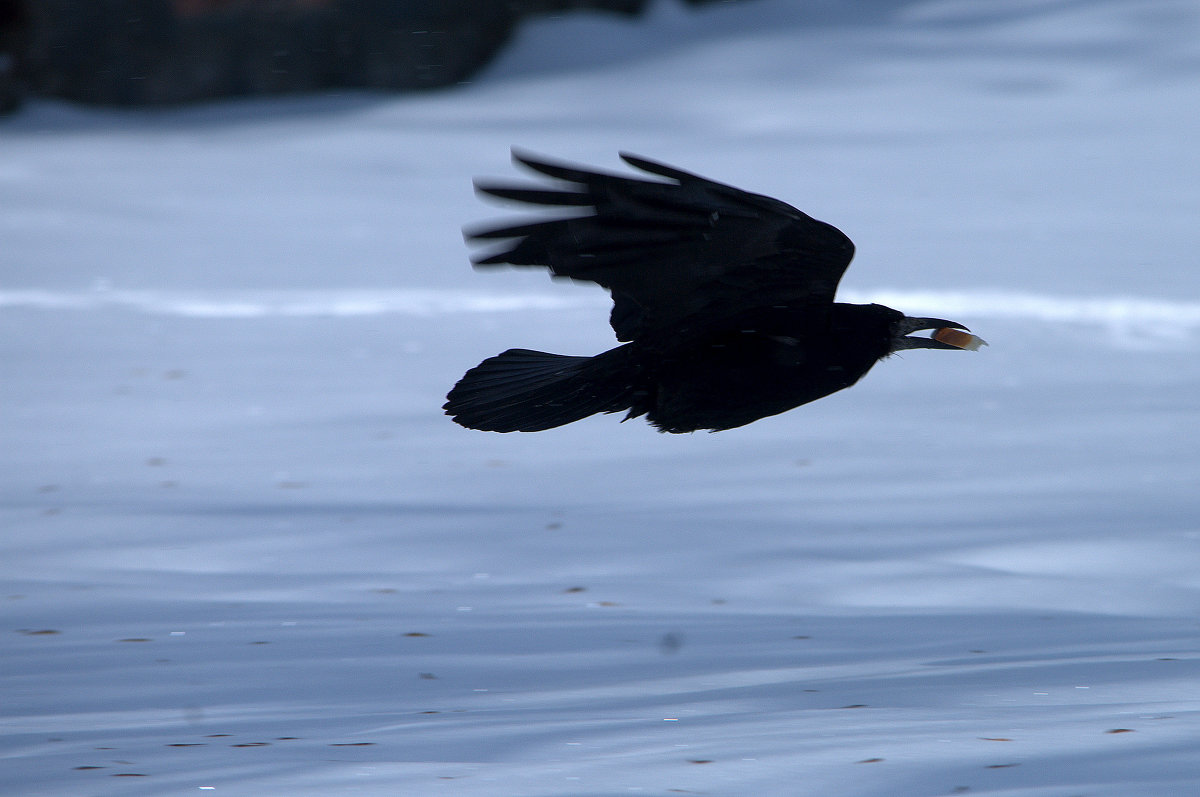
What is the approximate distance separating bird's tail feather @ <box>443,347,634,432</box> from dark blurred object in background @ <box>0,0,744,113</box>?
1039 centimetres

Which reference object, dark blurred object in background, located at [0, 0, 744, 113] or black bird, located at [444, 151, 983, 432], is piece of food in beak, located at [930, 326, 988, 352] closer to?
black bird, located at [444, 151, 983, 432]

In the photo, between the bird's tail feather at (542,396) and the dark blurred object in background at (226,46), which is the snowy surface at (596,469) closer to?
the dark blurred object in background at (226,46)

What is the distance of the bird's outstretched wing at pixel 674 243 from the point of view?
3217mm

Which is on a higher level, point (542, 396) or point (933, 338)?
point (933, 338)

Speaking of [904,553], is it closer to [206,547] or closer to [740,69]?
[206,547]

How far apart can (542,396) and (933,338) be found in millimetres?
1121

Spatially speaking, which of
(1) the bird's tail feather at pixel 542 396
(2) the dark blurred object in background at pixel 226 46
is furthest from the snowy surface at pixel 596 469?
(1) the bird's tail feather at pixel 542 396

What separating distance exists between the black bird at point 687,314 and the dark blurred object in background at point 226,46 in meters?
10.4

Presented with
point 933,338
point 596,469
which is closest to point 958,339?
point 933,338

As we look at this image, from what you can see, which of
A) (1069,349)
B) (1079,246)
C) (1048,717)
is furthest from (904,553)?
(1079,246)

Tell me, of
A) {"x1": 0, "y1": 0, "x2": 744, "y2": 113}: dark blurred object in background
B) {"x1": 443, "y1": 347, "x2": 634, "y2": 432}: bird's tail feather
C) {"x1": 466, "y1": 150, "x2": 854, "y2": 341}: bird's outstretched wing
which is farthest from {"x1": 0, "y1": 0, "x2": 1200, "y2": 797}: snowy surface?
{"x1": 466, "y1": 150, "x2": 854, "y2": 341}: bird's outstretched wing

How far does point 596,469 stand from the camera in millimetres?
6578

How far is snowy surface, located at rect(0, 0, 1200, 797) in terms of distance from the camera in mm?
3273

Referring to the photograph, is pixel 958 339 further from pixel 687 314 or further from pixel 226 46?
pixel 226 46
